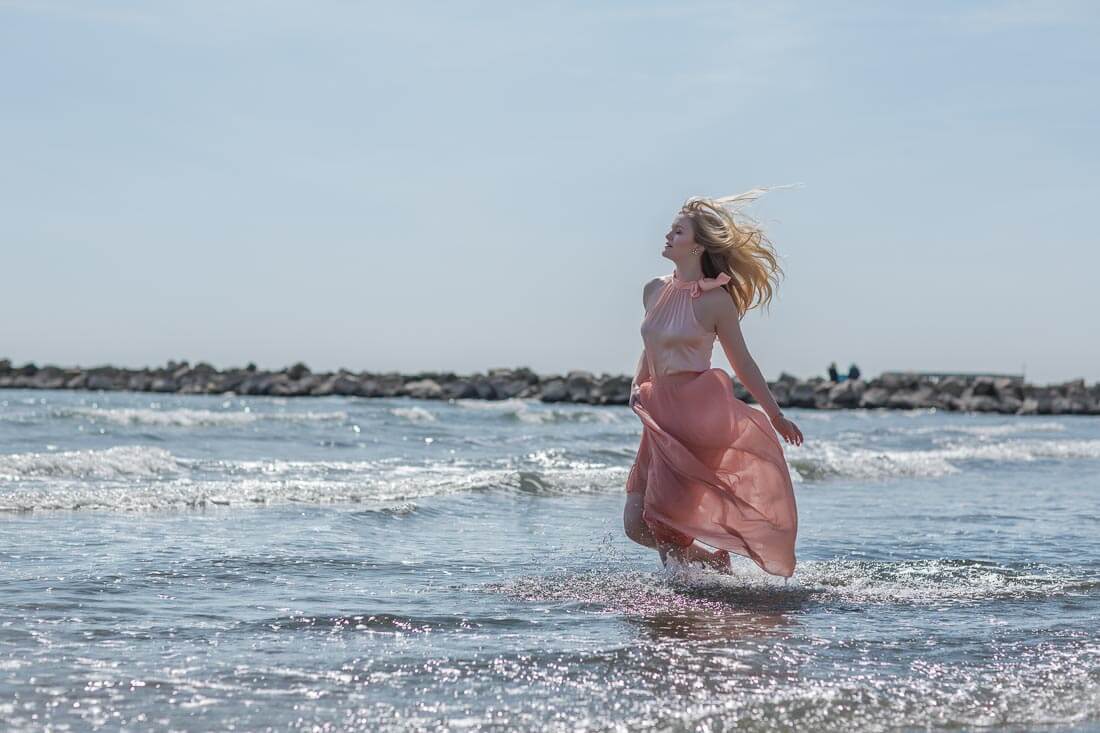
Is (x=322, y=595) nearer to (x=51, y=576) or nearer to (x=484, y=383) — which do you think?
(x=51, y=576)

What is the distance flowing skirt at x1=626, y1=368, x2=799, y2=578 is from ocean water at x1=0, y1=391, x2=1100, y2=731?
258 mm

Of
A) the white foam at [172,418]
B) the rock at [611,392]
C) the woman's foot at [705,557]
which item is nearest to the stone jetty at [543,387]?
the rock at [611,392]

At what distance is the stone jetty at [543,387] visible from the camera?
4669 centimetres

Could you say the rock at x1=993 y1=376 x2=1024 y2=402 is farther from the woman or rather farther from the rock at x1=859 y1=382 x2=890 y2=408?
the woman

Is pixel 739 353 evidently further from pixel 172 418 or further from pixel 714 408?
pixel 172 418

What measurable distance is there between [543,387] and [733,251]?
141ft

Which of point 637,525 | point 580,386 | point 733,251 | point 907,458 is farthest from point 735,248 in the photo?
point 580,386

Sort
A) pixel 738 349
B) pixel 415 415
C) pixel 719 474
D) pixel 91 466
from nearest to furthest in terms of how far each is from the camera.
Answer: pixel 738 349, pixel 719 474, pixel 91 466, pixel 415 415

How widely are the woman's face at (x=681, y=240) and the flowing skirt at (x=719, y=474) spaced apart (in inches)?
21.7

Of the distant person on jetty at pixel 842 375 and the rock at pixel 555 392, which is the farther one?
the distant person on jetty at pixel 842 375

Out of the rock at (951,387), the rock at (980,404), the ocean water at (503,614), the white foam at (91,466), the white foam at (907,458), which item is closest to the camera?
the ocean water at (503,614)

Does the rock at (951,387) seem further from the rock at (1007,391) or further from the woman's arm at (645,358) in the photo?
the woman's arm at (645,358)

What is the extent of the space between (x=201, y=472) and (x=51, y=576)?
722 centimetres

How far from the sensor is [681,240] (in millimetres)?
6242
